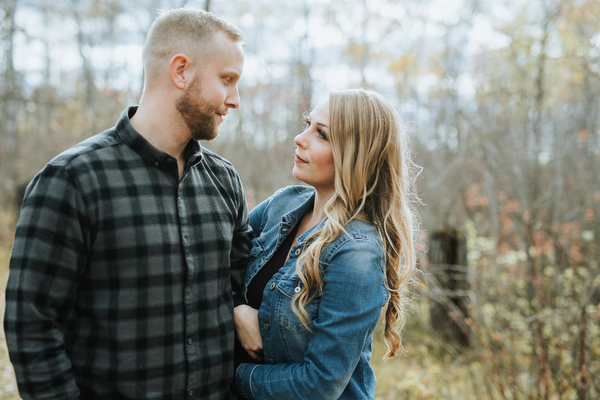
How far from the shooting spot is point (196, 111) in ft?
6.06

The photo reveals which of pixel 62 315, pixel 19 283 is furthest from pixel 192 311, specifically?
pixel 19 283

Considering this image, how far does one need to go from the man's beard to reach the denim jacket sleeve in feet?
2.57

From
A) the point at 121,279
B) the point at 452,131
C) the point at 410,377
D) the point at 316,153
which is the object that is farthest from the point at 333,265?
the point at 452,131

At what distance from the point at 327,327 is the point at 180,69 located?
1.24 metres

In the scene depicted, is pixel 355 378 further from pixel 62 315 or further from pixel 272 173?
pixel 272 173

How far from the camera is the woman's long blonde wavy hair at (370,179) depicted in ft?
6.56

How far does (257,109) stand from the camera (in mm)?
12945

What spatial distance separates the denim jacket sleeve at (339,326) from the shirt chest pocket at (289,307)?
6 cm

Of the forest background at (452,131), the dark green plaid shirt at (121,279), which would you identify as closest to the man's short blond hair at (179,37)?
the dark green plaid shirt at (121,279)

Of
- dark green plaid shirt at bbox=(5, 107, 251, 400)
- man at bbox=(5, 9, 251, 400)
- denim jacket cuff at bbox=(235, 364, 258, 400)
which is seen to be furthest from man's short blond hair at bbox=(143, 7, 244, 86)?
denim jacket cuff at bbox=(235, 364, 258, 400)

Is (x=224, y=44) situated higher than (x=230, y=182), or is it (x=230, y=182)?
(x=224, y=44)

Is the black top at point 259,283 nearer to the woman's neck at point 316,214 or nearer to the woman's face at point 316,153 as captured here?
the woman's neck at point 316,214

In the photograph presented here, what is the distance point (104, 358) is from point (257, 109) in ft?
38.7

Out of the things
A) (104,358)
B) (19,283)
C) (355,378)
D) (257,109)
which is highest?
(257,109)
